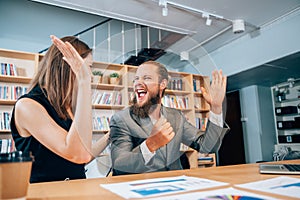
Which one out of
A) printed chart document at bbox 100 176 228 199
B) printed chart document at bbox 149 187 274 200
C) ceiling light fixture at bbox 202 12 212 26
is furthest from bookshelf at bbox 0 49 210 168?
ceiling light fixture at bbox 202 12 212 26

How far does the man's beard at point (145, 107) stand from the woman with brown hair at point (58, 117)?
102 millimetres

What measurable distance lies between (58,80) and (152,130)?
0.46 m

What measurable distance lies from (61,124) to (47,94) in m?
0.11

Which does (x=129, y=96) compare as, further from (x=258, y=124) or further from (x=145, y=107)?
(x=258, y=124)

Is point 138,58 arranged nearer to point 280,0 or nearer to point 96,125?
point 96,125

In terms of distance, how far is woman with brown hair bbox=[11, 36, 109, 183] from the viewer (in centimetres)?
68

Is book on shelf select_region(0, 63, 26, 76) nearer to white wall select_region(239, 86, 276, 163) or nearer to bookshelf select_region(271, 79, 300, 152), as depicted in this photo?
white wall select_region(239, 86, 276, 163)

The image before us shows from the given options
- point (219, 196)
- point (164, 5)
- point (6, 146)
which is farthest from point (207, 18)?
point (219, 196)

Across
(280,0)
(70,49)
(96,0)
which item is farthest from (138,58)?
(280,0)

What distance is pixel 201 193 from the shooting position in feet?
1.35

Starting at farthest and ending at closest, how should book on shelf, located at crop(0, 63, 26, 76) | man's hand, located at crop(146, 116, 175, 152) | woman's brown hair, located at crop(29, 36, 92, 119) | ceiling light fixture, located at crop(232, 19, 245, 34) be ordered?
ceiling light fixture, located at crop(232, 19, 245, 34) < book on shelf, located at crop(0, 63, 26, 76) < woman's brown hair, located at crop(29, 36, 92, 119) < man's hand, located at crop(146, 116, 175, 152)

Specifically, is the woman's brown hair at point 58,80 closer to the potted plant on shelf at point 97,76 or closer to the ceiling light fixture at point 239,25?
the potted plant on shelf at point 97,76

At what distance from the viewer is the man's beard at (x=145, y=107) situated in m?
0.60

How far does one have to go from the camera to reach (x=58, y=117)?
33.0 inches
